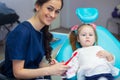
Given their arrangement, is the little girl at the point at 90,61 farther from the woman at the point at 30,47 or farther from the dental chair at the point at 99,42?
the woman at the point at 30,47

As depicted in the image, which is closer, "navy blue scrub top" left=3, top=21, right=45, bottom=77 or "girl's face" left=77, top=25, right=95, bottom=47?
"navy blue scrub top" left=3, top=21, right=45, bottom=77

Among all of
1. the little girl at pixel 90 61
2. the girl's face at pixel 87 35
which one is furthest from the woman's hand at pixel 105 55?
the girl's face at pixel 87 35

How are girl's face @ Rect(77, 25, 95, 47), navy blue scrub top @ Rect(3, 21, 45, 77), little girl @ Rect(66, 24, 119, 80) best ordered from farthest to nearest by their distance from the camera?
girl's face @ Rect(77, 25, 95, 47) < little girl @ Rect(66, 24, 119, 80) < navy blue scrub top @ Rect(3, 21, 45, 77)

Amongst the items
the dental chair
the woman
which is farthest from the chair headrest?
the woman

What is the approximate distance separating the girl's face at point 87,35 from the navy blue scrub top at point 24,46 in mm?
379

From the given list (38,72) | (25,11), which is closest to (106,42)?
(38,72)

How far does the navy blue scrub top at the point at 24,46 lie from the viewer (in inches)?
44.7

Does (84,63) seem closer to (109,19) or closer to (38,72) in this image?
(38,72)

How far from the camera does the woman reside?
114cm

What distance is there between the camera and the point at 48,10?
3.94 feet

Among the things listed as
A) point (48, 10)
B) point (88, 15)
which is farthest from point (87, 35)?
point (48, 10)

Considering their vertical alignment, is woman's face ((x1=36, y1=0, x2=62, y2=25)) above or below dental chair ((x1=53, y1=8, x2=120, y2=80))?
above

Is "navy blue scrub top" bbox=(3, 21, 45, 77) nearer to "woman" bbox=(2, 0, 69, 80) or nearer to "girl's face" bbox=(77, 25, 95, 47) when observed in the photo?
"woman" bbox=(2, 0, 69, 80)

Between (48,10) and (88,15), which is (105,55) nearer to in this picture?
(88,15)
